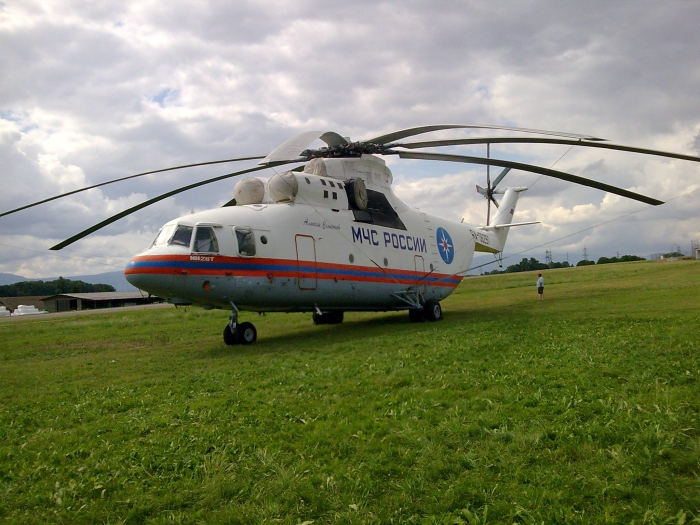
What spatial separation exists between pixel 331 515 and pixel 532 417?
2.99 metres

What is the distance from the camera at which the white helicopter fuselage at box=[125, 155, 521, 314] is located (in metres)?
13.5

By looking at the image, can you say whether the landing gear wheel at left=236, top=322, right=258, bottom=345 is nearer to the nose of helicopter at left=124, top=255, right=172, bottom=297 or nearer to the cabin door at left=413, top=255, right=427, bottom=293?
the nose of helicopter at left=124, top=255, right=172, bottom=297

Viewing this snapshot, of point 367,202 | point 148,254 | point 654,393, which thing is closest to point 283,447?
point 654,393

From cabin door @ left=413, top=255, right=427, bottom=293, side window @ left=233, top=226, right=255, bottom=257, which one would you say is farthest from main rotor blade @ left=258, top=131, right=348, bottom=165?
cabin door @ left=413, top=255, right=427, bottom=293

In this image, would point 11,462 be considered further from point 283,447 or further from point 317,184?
point 317,184

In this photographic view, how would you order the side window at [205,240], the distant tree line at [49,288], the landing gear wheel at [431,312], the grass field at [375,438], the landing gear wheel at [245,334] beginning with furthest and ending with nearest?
the distant tree line at [49,288]
the landing gear wheel at [431,312]
the landing gear wheel at [245,334]
the side window at [205,240]
the grass field at [375,438]

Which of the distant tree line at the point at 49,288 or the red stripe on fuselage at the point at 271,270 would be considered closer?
the red stripe on fuselage at the point at 271,270

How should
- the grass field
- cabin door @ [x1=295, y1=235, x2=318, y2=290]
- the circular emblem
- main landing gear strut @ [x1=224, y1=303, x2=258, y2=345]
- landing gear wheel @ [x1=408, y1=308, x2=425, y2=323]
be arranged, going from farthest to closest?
the circular emblem → landing gear wheel @ [x1=408, y1=308, x2=425, y2=323] → cabin door @ [x1=295, y1=235, x2=318, y2=290] → main landing gear strut @ [x1=224, y1=303, x2=258, y2=345] → the grass field

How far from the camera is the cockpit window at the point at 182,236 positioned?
13.6 m

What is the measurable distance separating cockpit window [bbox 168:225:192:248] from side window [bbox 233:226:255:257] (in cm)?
123

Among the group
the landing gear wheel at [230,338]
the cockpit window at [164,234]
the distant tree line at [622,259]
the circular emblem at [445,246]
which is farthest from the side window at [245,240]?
the distant tree line at [622,259]

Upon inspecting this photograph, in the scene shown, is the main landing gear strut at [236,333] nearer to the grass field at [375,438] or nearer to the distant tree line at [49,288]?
the grass field at [375,438]

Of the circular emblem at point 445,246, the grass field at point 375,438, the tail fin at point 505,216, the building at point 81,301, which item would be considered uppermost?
Result: the tail fin at point 505,216

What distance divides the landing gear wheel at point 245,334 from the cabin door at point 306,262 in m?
1.93
